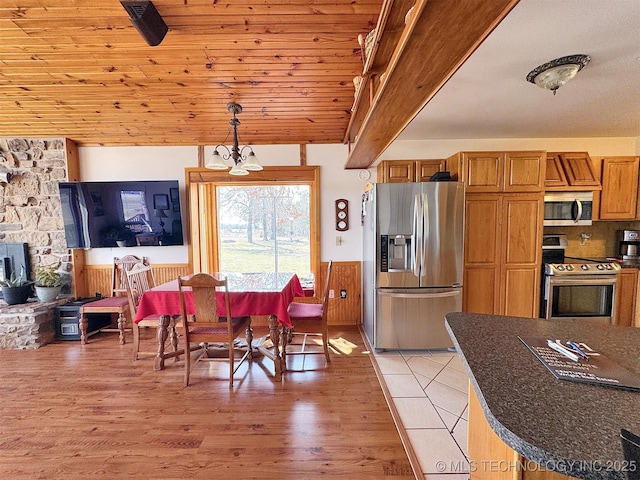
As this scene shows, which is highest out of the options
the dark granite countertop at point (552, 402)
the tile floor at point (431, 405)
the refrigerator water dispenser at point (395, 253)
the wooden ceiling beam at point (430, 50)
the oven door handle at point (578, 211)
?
the wooden ceiling beam at point (430, 50)

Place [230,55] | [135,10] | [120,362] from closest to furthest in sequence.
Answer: [135,10] → [230,55] → [120,362]

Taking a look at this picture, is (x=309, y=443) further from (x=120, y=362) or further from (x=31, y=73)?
(x=31, y=73)

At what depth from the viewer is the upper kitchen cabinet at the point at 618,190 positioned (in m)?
3.32

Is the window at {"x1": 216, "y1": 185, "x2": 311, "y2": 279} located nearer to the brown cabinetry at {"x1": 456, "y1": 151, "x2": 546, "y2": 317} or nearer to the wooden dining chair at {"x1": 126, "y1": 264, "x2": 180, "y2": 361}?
the wooden dining chair at {"x1": 126, "y1": 264, "x2": 180, "y2": 361}

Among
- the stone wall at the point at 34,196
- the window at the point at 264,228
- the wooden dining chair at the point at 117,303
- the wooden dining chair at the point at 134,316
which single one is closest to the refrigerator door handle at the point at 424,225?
the window at the point at 264,228

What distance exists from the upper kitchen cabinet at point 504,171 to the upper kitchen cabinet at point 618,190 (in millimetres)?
926

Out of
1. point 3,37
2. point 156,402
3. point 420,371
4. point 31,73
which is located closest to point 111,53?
point 3,37

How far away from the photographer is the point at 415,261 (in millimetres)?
2916

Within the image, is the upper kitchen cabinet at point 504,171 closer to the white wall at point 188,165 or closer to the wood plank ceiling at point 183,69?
the white wall at point 188,165

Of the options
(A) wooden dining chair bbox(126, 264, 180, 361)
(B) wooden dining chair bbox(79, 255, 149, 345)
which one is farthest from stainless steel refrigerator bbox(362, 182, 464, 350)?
(B) wooden dining chair bbox(79, 255, 149, 345)

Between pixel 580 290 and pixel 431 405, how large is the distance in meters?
2.36

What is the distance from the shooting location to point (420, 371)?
2648 millimetres

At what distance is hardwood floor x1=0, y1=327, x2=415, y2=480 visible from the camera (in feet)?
5.39

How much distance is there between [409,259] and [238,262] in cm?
264
